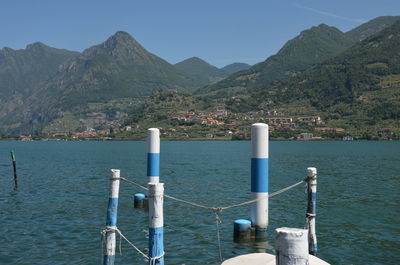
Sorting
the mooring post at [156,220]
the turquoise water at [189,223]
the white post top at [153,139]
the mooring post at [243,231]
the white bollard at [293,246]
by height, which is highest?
the white post top at [153,139]

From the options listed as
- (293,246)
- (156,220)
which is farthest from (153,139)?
(293,246)

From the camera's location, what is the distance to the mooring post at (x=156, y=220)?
973cm

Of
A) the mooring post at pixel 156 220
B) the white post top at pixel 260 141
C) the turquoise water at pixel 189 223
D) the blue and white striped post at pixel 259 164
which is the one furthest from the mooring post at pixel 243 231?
the mooring post at pixel 156 220

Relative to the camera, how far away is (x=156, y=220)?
9.89 metres

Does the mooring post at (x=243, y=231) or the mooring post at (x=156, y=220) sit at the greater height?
the mooring post at (x=156, y=220)

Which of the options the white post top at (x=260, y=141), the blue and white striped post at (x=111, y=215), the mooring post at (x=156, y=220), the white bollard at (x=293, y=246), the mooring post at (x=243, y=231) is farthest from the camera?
the mooring post at (x=243, y=231)

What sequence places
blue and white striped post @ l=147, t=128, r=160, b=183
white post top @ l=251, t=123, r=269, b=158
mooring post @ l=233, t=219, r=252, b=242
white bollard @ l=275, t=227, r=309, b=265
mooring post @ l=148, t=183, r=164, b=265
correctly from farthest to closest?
blue and white striped post @ l=147, t=128, r=160, b=183
mooring post @ l=233, t=219, r=252, b=242
white post top @ l=251, t=123, r=269, b=158
mooring post @ l=148, t=183, r=164, b=265
white bollard @ l=275, t=227, r=309, b=265

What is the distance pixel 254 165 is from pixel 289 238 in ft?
29.2

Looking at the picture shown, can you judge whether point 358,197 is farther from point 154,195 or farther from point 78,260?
point 154,195

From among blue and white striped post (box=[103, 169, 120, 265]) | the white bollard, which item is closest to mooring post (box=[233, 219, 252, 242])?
blue and white striped post (box=[103, 169, 120, 265])

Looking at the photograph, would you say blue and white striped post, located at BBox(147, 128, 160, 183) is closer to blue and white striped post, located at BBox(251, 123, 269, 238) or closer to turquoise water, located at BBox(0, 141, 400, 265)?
turquoise water, located at BBox(0, 141, 400, 265)

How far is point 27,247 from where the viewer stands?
17.3 m

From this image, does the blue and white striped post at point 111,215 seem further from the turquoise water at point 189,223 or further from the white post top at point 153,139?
the white post top at point 153,139

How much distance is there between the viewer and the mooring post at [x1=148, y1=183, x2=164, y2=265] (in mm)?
9734
